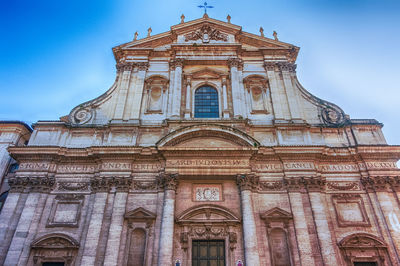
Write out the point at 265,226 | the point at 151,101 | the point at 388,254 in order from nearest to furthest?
the point at 388,254, the point at 265,226, the point at 151,101

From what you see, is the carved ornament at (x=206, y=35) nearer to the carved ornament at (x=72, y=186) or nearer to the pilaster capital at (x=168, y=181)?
the pilaster capital at (x=168, y=181)

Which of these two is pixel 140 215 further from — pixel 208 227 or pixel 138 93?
pixel 138 93

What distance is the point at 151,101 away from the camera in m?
16.8

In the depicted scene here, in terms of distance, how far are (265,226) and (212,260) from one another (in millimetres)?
2617

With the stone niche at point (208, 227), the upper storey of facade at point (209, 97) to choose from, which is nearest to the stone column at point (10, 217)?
the upper storey of facade at point (209, 97)

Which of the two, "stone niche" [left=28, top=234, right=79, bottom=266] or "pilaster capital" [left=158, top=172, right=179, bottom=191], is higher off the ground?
"pilaster capital" [left=158, top=172, right=179, bottom=191]

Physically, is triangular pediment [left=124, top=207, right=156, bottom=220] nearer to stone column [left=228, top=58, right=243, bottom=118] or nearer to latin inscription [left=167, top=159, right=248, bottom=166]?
latin inscription [left=167, top=159, right=248, bottom=166]

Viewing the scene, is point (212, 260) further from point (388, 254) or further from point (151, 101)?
point (151, 101)

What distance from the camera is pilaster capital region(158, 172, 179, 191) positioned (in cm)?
1298

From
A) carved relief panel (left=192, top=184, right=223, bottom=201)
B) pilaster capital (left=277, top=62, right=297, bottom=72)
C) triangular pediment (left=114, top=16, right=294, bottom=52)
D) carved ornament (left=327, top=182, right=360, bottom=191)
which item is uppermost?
triangular pediment (left=114, top=16, right=294, bottom=52)

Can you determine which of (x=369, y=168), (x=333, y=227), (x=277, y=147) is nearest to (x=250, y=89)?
(x=277, y=147)

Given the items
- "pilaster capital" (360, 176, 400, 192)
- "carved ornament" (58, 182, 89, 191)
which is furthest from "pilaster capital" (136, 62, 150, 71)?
"pilaster capital" (360, 176, 400, 192)

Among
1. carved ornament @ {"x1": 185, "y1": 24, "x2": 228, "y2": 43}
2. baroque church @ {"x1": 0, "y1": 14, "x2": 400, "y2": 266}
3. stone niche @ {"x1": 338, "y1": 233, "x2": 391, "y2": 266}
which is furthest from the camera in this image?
carved ornament @ {"x1": 185, "y1": 24, "x2": 228, "y2": 43}

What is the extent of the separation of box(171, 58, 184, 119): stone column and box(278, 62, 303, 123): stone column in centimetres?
593
